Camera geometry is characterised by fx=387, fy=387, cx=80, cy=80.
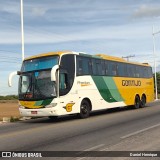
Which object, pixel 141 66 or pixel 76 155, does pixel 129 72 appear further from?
pixel 76 155

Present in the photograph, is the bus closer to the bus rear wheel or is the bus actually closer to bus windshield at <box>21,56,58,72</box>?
bus windshield at <box>21,56,58,72</box>

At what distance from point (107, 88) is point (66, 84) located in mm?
4870

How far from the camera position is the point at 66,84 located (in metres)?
19.1

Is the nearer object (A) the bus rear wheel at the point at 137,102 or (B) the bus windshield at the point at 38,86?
(B) the bus windshield at the point at 38,86

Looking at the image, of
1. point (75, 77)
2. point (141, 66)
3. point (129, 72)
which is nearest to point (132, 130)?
point (75, 77)

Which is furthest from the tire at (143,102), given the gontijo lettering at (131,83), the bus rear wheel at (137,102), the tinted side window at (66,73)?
the tinted side window at (66,73)

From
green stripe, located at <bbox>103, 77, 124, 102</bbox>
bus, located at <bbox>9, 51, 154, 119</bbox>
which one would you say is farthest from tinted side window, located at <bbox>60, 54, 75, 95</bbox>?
green stripe, located at <bbox>103, 77, 124, 102</bbox>

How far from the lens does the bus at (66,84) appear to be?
1853 cm

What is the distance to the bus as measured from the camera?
18531mm

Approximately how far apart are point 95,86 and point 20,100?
15.3 feet

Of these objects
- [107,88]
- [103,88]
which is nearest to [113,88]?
[107,88]

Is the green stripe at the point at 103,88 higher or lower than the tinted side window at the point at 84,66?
lower

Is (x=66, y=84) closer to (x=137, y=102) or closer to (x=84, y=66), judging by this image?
(x=84, y=66)

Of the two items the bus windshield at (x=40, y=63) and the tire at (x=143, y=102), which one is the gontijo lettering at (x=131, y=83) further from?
the bus windshield at (x=40, y=63)
